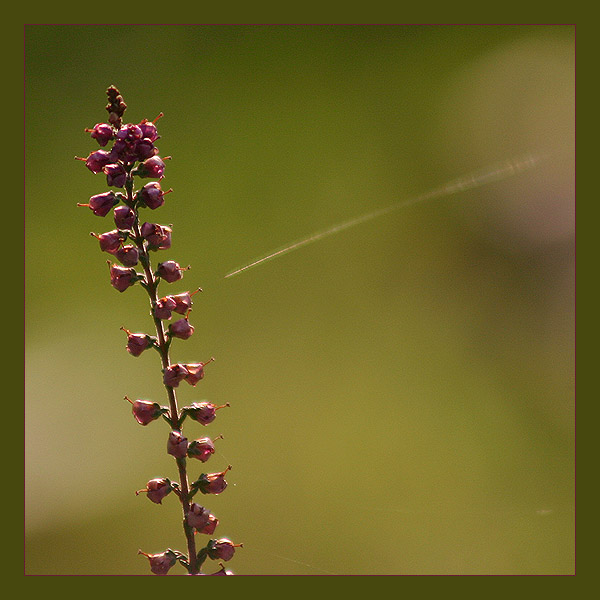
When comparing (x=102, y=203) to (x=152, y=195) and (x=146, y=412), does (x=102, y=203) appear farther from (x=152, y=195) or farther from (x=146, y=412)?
(x=146, y=412)

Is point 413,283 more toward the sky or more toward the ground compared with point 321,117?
more toward the ground

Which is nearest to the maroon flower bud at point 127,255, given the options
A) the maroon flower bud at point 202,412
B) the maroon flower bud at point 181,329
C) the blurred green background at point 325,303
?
the maroon flower bud at point 181,329

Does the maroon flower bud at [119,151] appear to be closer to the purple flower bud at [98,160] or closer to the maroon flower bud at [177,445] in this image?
the purple flower bud at [98,160]

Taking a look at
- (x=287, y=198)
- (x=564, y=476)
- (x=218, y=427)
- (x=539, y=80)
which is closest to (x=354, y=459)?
(x=218, y=427)

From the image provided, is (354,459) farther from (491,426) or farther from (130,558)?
(130,558)

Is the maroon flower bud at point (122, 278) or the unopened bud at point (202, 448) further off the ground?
the maroon flower bud at point (122, 278)

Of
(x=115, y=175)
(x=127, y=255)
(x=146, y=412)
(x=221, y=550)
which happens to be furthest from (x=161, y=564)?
(x=115, y=175)
